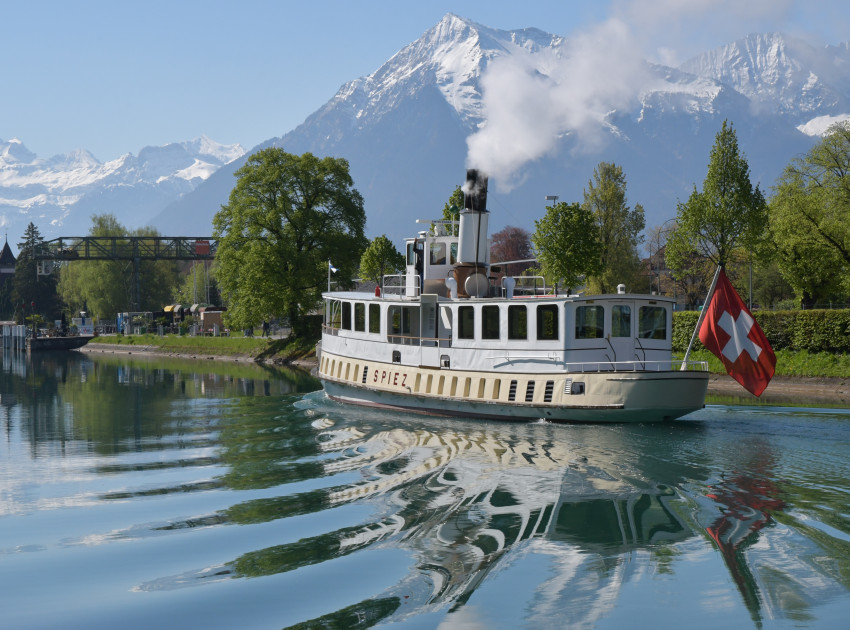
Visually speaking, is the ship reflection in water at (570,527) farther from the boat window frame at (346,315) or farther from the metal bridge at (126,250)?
the metal bridge at (126,250)

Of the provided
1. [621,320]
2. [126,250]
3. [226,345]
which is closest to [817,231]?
[621,320]

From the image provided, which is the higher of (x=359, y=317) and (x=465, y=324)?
(x=359, y=317)

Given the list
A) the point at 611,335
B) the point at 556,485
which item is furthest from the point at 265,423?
the point at 556,485

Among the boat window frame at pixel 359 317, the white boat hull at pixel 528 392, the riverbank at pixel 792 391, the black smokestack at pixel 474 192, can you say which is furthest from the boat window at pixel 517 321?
the riverbank at pixel 792 391

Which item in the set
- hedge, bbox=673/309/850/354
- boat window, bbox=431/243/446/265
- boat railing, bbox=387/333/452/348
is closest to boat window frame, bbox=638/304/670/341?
boat railing, bbox=387/333/452/348

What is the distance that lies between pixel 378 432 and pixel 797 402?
18862mm

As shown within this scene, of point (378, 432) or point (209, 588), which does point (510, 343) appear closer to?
point (378, 432)

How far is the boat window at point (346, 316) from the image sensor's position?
128 ft

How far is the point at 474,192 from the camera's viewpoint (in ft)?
118

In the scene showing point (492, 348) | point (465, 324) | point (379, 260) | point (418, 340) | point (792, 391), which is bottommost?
point (792, 391)

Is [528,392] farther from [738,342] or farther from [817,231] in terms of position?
[817,231]

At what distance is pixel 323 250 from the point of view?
79.4 m

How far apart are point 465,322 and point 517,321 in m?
2.44

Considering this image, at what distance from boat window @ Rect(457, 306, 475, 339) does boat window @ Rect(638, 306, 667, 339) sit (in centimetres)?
609
